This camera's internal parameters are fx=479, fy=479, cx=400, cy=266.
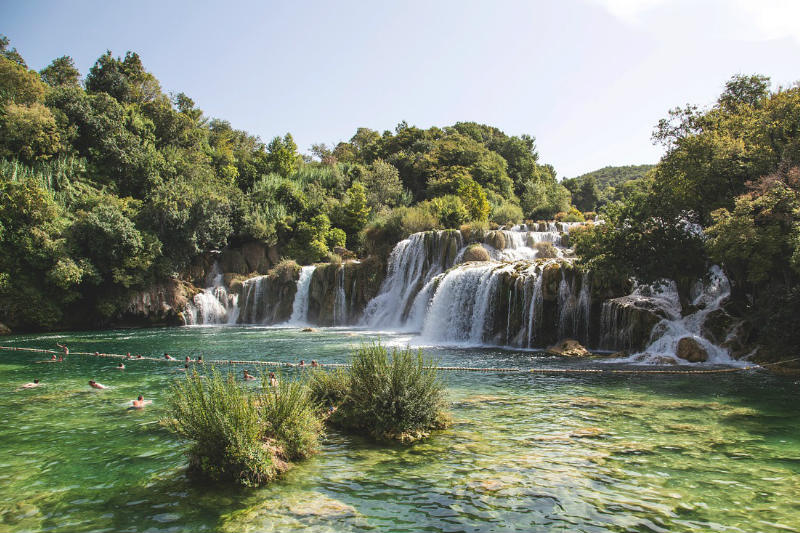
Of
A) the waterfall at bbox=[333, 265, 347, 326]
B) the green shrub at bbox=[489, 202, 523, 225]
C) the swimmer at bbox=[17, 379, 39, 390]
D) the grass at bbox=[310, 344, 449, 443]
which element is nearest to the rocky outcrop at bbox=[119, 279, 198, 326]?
the waterfall at bbox=[333, 265, 347, 326]

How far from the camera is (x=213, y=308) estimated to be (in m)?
38.5

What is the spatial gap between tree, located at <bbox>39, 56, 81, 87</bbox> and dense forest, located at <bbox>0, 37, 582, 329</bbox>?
0.19m

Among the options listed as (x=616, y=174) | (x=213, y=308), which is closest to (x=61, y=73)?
(x=213, y=308)

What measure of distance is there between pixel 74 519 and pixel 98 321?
35.0 meters

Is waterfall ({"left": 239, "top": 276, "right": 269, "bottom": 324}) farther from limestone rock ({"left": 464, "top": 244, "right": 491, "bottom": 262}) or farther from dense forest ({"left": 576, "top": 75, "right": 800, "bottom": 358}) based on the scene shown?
dense forest ({"left": 576, "top": 75, "right": 800, "bottom": 358})

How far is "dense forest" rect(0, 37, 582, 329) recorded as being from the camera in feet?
103

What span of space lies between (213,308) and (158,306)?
404cm

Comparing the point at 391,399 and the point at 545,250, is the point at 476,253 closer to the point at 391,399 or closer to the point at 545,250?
the point at 545,250

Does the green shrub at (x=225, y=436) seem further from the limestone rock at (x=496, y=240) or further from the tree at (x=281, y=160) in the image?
the tree at (x=281, y=160)

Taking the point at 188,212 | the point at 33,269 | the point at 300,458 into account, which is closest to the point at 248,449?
the point at 300,458

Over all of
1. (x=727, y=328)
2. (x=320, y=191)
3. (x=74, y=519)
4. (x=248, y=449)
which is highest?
(x=320, y=191)

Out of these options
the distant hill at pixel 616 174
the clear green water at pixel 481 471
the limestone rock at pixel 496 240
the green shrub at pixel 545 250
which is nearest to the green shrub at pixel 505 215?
the limestone rock at pixel 496 240

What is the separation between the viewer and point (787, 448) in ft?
23.4

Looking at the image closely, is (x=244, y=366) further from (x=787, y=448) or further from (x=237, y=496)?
(x=787, y=448)
